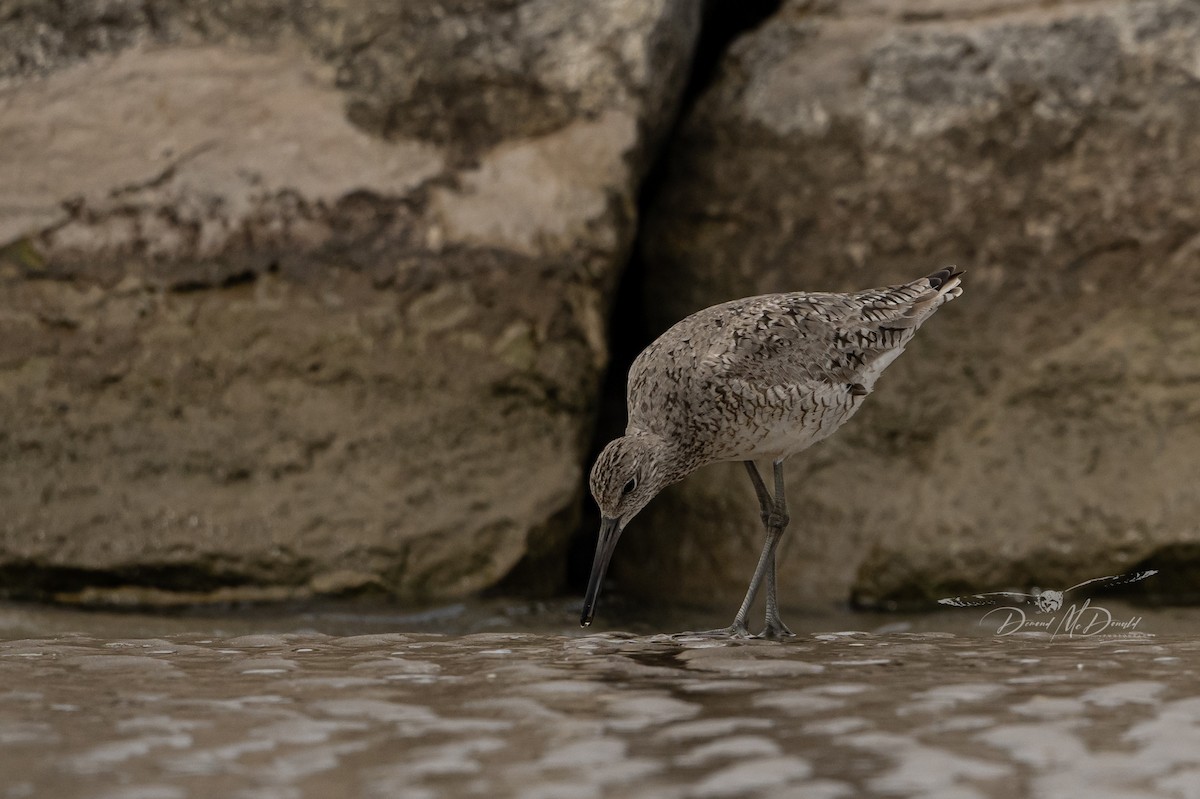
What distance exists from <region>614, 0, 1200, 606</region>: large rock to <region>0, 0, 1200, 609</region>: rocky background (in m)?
0.02

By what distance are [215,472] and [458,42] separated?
96.4 inches

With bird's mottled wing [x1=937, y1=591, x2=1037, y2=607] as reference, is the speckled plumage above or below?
above

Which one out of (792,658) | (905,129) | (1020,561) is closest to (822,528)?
(1020,561)

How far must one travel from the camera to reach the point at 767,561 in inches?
238

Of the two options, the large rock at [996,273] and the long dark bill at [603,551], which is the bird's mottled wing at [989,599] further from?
the long dark bill at [603,551]

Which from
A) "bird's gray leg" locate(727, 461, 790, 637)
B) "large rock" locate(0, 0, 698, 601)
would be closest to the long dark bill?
"bird's gray leg" locate(727, 461, 790, 637)

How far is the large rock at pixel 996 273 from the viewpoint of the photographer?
23.5ft

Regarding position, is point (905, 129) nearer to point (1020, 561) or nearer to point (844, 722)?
point (1020, 561)

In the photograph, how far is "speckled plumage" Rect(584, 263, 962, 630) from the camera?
18.5ft

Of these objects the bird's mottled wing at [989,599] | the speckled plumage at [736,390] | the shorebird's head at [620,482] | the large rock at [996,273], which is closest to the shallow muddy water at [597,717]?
the shorebird's head at [620,482]

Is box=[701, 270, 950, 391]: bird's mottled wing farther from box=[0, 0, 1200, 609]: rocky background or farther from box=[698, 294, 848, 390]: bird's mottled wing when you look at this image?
→ box=[0, 0, 1200, 609]: rocky background

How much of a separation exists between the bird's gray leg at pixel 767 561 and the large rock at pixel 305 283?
3.87 feet

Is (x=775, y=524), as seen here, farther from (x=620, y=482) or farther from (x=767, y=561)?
(x=620, y=482)

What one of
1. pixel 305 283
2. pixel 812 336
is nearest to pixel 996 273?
pixel 812 336
